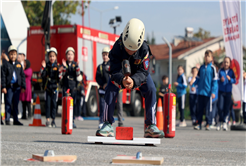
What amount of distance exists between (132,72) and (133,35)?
0.61 m

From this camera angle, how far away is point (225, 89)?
12.2 meters

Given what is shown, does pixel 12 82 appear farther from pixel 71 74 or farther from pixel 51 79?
pixel 71 74

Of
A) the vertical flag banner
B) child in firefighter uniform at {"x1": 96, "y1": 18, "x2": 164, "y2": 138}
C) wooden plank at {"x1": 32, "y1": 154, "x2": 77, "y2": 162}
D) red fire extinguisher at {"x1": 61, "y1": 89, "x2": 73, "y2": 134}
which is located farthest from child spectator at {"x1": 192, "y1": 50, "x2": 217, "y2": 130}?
wooden plank at {"x1": 32, "y1": 154, "x2": 77, "y2": 162}

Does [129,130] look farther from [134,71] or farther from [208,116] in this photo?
[208,116]

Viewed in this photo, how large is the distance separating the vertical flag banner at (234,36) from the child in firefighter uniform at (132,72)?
20.4 ft

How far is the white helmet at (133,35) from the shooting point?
5715 mm

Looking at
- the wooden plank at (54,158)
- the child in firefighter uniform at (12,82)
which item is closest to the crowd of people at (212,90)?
the child in firefighter uniform at (12,82)

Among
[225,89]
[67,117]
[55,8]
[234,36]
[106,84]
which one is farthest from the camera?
[55,8]

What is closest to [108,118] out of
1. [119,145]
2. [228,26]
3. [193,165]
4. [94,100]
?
[119,145]

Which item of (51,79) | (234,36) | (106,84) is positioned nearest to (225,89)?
(234,36)

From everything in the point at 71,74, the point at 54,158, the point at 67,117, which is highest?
the point at 71,74

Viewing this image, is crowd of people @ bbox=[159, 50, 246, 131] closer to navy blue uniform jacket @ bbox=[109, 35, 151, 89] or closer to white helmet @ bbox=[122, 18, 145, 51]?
navy blue uniform jacket @ bbox=[109, 35, 151, 89]

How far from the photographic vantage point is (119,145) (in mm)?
6012

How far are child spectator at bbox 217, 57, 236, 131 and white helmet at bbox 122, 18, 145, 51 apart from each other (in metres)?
6.84
